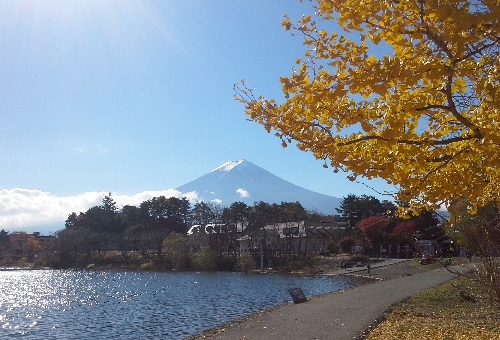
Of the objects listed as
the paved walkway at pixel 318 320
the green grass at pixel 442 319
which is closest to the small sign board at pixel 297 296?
the paved walkway at pixel 318 320

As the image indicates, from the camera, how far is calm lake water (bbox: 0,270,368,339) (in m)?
15.9

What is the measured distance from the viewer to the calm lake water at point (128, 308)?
52.2 feet

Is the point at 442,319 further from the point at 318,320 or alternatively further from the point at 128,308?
the point at 128,308

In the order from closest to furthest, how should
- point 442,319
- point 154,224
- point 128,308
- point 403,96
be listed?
point 403,96 → point 442,319 → point 128,308 → point 154,224

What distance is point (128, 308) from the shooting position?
2125 cm

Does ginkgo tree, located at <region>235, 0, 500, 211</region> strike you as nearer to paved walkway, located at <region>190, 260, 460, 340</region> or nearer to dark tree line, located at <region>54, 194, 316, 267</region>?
paved walkway, located at <region>190, 260, 460, 340</region>

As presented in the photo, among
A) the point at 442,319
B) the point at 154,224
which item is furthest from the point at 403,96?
the point at 154,224

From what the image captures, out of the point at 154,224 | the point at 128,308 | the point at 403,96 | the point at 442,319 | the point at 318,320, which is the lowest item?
the point at 128,308

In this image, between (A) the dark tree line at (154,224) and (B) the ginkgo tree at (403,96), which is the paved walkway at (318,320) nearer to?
(B) the ginkgo tree at (403,96)

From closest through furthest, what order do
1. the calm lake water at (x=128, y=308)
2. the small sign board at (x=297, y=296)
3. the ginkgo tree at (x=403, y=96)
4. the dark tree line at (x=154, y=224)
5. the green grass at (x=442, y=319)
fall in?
1. the ginkgo tree at (x=403, y=96)
2. the green grass at (x=442, y=319)
3. the calm lake water at (x=128, y=308)
4. the small sign board at (x=297, y=296)
5. the dark tree line at (x=154, y=224)

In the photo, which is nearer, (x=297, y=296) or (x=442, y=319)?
(x=442, y=319)

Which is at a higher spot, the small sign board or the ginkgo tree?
the ginkgo tree

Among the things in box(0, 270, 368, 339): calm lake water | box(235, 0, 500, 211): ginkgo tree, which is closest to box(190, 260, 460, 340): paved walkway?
box(0, 270, 368, 339): calm lake water

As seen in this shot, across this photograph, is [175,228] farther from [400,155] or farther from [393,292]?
[400,155]
